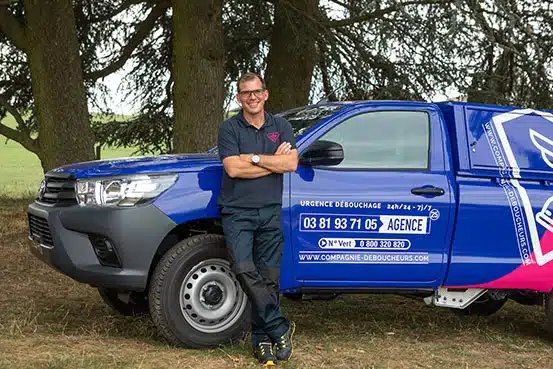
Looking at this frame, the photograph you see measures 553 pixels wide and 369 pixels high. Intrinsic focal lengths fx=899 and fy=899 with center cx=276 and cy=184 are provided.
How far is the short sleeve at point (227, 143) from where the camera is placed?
602 cm

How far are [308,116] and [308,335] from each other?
1.74m

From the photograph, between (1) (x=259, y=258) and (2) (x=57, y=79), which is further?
(2) (x=57, y=79)

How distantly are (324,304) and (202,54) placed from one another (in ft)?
13.9

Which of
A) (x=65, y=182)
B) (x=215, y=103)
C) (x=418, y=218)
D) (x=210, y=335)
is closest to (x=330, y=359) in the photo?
(x=210, y=335)

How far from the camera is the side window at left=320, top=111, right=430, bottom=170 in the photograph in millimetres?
6727

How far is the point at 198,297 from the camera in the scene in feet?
20.8

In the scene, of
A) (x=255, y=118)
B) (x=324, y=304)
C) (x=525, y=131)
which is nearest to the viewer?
(x=255, y=118)

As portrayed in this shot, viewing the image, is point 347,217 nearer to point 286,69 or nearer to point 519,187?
point 519,187

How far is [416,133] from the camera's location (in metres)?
6.91

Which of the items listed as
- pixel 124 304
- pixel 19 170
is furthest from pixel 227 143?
pixel 19 170

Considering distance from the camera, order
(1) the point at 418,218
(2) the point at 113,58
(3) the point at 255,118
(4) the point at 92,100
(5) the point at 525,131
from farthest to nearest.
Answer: (4) the point at 92,100
(2) the point at 113,58
(5) the point at 525,131
(1) the point at 418,218
(3) the point at 255,118

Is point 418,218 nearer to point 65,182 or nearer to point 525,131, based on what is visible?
point 525,131

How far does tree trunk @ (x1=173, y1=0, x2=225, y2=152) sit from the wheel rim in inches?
208

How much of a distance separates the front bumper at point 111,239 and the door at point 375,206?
1.02 meters
